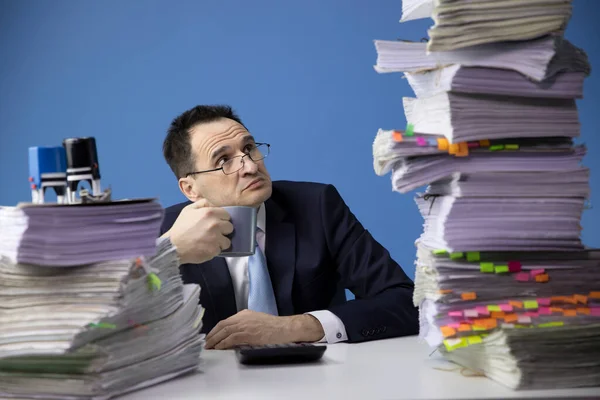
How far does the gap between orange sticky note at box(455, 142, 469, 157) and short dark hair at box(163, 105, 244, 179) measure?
1499 millimetres

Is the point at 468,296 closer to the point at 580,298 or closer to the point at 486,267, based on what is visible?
the point at 486,267

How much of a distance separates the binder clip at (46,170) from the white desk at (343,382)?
1.34 ft

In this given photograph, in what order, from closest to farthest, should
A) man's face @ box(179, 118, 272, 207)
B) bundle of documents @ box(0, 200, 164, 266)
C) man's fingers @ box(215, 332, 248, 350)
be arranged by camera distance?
1. bundle of documents @ box(0, 200, 164, 266)
2. man's fingers @ box(215, 332, 248, 350)
3. man's face @ box(179, 118, 272, 207)

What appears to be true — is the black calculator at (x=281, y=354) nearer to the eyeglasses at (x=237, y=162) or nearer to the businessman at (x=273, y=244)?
the businessman at (x=273, y=244)

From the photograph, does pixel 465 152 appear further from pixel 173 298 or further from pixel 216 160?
pixel 216 160

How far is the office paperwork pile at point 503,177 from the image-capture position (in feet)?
5.07

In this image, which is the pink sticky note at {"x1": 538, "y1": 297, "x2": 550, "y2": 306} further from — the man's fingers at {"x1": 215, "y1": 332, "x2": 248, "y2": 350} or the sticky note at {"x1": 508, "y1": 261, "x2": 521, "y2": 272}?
the man's fingers at {"x1": 215, "y1": 332, "x2": 248, "y2": 350}

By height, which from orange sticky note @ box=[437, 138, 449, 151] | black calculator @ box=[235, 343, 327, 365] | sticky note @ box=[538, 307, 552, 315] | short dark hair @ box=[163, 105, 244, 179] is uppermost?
short dark hair @ box=[163, 105, 244, 179]

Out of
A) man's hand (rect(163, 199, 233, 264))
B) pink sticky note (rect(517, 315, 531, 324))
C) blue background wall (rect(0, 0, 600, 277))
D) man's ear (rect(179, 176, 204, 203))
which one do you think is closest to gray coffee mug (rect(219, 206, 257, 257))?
man's hand (rect(163, 199, 233, 264))

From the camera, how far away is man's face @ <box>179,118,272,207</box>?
271 cm

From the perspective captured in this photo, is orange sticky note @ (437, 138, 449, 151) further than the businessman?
No

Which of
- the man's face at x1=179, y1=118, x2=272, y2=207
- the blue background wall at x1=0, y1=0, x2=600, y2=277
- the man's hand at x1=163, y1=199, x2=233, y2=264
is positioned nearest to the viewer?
the man's hand at x1=163, y1=199, x2=233, y2=264

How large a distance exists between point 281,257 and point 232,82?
1672mm

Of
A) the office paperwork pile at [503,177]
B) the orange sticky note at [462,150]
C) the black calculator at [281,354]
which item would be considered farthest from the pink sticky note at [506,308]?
the black calculator at [281,354]
